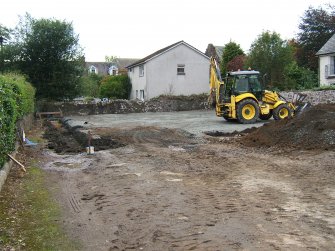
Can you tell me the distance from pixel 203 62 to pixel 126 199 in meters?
39.2

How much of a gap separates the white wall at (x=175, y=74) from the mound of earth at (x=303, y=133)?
2929 cm

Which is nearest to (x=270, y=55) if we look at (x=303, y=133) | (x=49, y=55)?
(x=49, y=55)

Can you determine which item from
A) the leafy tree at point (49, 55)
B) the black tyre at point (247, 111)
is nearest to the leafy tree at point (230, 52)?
the leafy tree at point (49, 55)

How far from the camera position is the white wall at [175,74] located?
4488cm

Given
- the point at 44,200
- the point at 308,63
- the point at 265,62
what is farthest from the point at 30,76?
the point at 44,200

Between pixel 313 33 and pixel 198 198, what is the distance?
4193cm

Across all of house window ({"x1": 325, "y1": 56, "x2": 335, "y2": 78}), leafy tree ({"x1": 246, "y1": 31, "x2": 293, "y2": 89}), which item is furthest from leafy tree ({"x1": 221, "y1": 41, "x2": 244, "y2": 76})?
house window ({"x1": 325, "y1": 56, "x2": 335, "y2": 78})

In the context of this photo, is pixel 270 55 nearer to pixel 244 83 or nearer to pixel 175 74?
pixel 175 74

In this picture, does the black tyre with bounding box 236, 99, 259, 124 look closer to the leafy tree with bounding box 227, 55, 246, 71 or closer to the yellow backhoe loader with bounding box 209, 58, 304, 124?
the yellow backhoe loader with bounding box 209, 58, 304, 124

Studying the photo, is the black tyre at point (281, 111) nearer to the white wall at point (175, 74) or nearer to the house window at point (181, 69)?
the white wall at point (175, 74)

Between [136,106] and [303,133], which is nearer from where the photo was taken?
[303,133]

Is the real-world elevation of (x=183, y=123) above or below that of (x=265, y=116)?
below

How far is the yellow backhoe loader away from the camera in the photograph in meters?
22.8

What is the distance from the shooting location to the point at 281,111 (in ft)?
75.7
